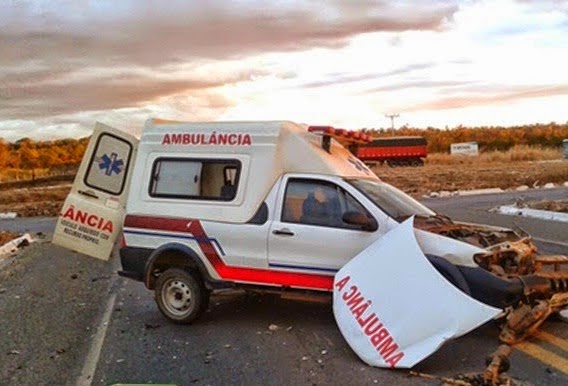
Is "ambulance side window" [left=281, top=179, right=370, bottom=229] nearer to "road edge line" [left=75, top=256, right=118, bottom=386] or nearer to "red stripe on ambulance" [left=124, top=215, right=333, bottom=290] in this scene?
"red stripe on ambulance" [left=124, top=215, right=333, bottom=290]

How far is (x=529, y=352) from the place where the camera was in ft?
20.2

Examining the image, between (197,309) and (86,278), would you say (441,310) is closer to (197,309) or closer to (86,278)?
(197,309)

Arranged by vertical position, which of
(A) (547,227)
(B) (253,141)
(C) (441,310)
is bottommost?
(A) (547,227)

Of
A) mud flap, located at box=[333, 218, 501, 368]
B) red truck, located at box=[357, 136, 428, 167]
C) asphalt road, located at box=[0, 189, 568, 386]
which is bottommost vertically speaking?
red truck, located at box=[357, 136, 428, 167]

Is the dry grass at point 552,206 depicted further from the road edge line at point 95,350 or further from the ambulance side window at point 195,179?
the road edge line at point 95,350

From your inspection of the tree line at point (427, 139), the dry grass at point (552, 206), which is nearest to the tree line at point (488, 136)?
the tree line at point (427, 139)

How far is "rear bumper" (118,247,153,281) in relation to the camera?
8.09 m

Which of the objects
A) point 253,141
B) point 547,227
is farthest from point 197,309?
point 547,227

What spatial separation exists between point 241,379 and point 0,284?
6.81 m

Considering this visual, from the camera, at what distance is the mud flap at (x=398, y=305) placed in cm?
588

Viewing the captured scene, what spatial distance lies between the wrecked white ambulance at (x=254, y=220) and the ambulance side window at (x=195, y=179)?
0.04ft

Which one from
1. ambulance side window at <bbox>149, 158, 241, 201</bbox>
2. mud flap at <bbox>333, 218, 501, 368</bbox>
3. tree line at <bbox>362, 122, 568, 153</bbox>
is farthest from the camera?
tree line at <bbox>362, 122, 568, 153</bbox>

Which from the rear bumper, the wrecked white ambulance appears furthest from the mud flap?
the rear bumper

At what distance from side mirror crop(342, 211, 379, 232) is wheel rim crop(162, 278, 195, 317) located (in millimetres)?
2194
